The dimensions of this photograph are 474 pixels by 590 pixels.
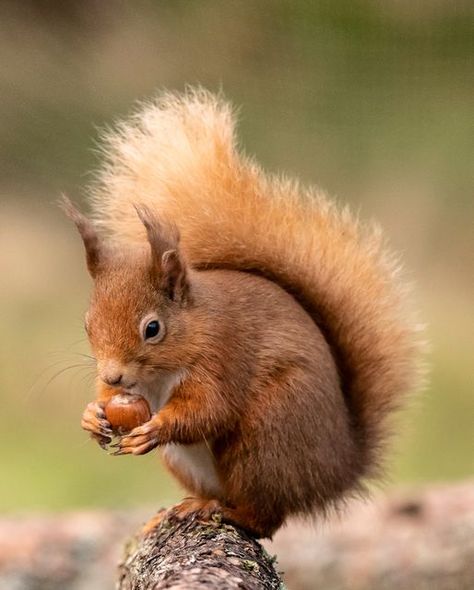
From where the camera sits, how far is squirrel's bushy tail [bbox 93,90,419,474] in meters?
2.04

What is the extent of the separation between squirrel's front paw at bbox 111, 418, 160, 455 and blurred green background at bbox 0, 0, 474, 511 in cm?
332

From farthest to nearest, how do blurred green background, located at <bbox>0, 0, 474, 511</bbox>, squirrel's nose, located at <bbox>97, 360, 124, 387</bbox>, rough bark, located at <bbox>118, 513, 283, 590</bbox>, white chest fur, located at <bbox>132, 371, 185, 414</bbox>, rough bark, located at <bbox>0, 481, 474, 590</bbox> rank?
blurred green background, located at <bbox>0, 0, 474, 511</bbox> → rough bark, located at <bbox>0, 481, 474, 590</bbox> → white chest fur, located at <bbox>132, 371, 185, 414</bbox> → squirrel's nose, located at <bbox>97, 360, 124, 387</bbox> → rough bark, located at <bbox>118, 513, 283, 590</bbox>

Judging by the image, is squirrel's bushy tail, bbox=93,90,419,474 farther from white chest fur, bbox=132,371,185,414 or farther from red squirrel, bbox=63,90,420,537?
white chest fur, bbox=132,371,185,414

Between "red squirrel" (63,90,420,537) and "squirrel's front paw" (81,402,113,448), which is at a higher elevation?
"red squirrel" (63,90,420,537)

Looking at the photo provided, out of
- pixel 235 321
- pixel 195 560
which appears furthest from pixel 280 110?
pixel 195 560

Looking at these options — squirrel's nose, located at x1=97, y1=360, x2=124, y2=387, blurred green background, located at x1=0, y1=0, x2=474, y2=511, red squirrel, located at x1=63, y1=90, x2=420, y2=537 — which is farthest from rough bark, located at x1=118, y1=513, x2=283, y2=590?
blurred green background, located at x1=0, y1=0, x2=474, y2=511

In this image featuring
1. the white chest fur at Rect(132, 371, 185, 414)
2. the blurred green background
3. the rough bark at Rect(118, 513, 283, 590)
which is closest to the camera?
the rough bark at Rect(118, 513, 283, 590)

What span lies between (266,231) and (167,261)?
30cm

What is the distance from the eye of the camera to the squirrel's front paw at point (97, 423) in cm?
177

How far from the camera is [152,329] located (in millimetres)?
1778

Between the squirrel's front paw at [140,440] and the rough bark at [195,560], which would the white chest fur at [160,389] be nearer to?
the squirrel's front paw at [140,440]

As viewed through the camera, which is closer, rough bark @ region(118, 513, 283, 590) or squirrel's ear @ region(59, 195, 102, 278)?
rough bark @ region(118, 513, 283, 590)

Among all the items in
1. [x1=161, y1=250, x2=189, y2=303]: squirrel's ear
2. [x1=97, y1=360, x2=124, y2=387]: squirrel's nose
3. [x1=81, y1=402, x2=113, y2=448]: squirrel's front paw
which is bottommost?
[x1=81, y1=402, x2=113, y2=448]: squirrel's front paw

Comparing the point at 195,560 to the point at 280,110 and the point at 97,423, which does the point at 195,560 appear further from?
the point at 280,110
